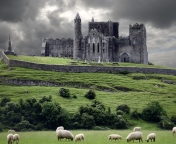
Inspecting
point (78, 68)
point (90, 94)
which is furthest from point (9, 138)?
point (78, 68)

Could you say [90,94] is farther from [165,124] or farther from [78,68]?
[78,68]

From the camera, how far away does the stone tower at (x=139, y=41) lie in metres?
137

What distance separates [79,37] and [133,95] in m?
60.5

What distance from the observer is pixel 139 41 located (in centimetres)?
13825

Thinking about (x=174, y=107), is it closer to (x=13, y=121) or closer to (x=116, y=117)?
(x=116, y=117)

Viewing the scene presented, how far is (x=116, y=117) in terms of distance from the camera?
6269 centimetres

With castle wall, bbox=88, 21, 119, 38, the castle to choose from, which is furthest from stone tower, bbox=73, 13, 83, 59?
castle wall, bbox=88, 21, 119, 38

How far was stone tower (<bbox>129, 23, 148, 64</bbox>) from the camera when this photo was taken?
13662 centimetres

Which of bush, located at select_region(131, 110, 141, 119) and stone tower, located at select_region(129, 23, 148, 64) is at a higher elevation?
stone tower, located at select_region(129, 23, 148, 64)

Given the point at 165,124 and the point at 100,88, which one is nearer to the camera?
the point at 165,124

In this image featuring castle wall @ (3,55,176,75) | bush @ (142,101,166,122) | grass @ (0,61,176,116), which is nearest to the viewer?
bush @ (142,101,166,122)

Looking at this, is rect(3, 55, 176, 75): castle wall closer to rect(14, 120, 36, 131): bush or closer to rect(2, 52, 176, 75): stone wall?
rect(2, 52, 176, 75): stone wall

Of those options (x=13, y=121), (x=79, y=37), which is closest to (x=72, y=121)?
(x=13, y=121)

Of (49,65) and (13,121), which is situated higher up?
(49,65)
